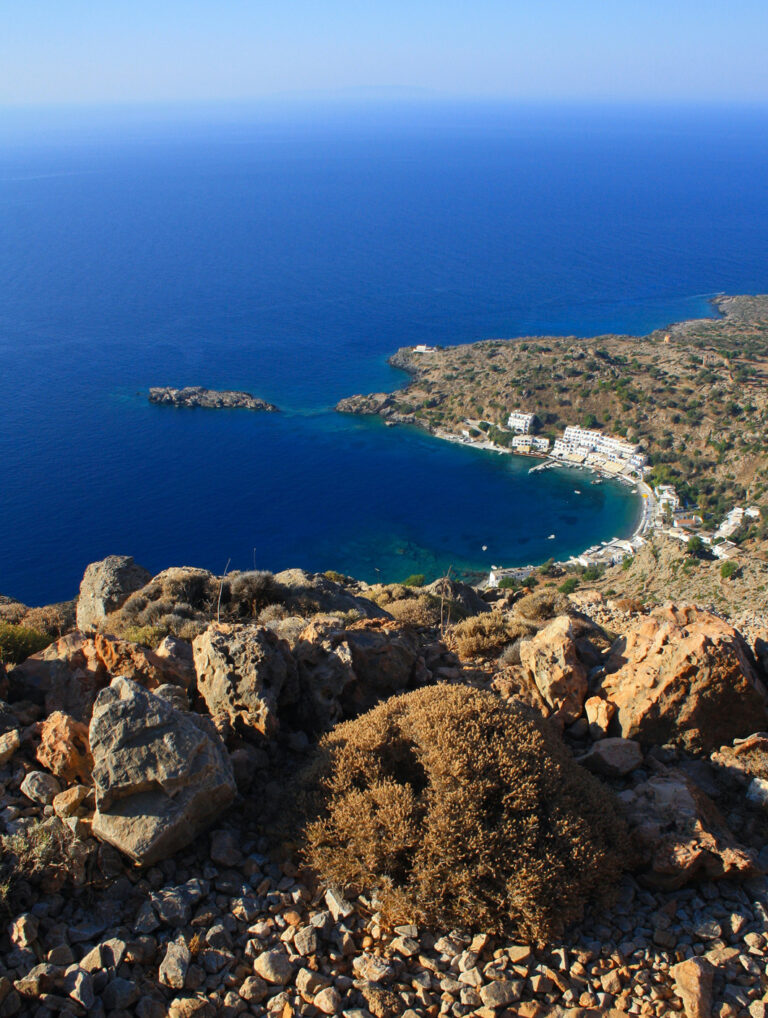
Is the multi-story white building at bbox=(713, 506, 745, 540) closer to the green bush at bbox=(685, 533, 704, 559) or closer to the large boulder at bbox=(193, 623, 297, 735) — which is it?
the green bush at bbox=(685, 533, 704, 559)

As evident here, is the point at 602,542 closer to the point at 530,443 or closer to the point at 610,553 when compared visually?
the point at 610,553

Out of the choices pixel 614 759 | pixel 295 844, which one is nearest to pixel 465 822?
pixel 295 844

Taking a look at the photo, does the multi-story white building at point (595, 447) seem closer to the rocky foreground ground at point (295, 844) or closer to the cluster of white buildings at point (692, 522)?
the cluster of white buildings at point (692, 522)

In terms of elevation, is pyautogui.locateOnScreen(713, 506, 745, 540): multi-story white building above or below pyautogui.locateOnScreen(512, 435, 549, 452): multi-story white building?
above

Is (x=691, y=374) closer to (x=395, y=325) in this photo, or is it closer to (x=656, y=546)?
(x=656, y=546)

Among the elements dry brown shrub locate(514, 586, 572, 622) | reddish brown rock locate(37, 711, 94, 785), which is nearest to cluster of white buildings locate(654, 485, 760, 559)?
dry brown shrub locate(514, 586, 572, 622)

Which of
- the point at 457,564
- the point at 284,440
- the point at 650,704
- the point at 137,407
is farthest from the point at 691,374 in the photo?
the point at 650,704

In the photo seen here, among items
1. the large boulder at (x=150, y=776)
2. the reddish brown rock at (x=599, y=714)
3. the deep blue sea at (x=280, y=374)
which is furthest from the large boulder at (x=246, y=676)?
the deep blue sea at (x=280, y=374)
